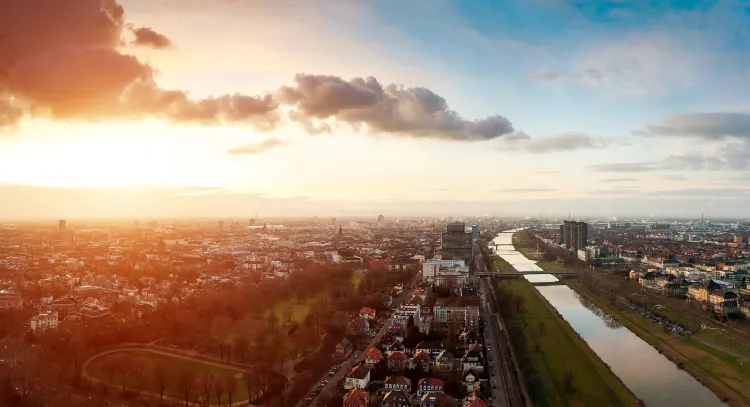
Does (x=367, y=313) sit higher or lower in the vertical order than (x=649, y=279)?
lower

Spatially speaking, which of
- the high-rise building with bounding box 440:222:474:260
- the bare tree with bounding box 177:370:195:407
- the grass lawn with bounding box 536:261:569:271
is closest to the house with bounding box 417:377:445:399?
the bare tree with bounding box 177:370:195:407

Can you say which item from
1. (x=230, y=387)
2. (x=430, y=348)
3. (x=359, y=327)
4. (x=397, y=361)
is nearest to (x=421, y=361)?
(x=397, y=361)

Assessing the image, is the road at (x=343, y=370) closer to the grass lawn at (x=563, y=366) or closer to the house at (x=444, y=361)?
the house at (x=444, y=361)

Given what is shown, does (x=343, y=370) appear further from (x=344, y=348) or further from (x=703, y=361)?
(x=703, y=361)

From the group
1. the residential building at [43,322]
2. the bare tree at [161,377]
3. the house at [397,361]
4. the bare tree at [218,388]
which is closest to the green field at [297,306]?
the house at [397,361]

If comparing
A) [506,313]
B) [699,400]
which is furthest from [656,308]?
[699,400]

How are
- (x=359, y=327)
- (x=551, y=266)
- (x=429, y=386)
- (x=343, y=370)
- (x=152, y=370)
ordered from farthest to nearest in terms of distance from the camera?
1. (x=551, y=266)
2. (x=359, y=327)
3. (x=343, y=370)
4. (x=152, y=370)
5. (x=429, y=386)
